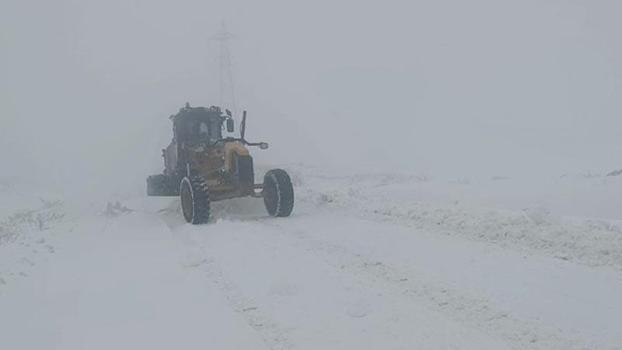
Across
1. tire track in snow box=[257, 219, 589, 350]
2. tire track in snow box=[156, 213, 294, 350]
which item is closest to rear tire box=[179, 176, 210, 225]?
tire track in snow box=[156, 213, 294, 350]

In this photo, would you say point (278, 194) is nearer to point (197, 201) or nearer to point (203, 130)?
point (197, 201)

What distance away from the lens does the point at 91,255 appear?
31.2 feet

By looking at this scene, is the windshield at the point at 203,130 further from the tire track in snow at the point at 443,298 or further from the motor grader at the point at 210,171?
the tire track in snow at the point at 443,298

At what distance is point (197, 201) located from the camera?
1241cm

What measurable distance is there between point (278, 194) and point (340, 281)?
6.32 metres

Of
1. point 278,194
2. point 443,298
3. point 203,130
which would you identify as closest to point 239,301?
point 443,298

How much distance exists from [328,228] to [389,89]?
54.3 m

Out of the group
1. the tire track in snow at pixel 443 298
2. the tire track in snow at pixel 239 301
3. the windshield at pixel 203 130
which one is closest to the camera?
the tire track in snow at pixel 443 298

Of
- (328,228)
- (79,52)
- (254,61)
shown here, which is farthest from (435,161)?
(79,52)

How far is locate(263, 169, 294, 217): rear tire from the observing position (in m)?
12.8

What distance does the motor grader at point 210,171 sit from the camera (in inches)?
504

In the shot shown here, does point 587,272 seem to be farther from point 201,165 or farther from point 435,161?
point 435,161

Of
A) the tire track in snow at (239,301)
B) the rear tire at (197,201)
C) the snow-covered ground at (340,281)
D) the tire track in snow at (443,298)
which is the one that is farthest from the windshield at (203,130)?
the tire track in snow at (443,298)

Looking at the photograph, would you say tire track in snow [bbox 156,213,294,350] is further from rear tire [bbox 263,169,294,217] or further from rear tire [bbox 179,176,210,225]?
rear tire [bbox 263,169,294,217]
